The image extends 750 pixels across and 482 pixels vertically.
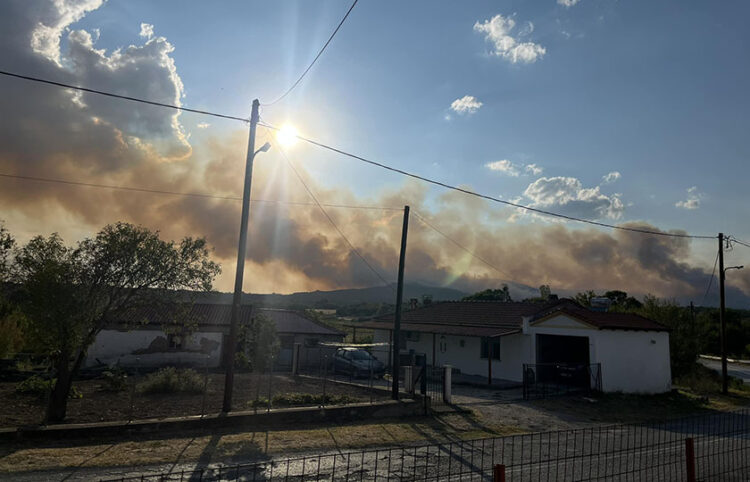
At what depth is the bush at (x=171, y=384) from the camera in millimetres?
20328

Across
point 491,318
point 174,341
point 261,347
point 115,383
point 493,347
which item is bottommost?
point 115,383

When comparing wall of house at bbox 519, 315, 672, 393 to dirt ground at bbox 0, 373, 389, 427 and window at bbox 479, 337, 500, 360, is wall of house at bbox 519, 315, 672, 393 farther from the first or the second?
dirt ground at bbox 0, 373, 389, 427

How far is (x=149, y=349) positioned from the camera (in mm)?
31781

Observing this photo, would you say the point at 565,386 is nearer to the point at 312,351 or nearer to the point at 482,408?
the point at 482,408

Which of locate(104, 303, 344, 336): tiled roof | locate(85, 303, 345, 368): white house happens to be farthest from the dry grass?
locate(104, 303, 344, 336): tiled roof

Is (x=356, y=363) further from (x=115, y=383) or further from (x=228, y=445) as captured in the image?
(x=228, y=445)

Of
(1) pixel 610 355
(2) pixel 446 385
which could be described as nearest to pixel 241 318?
(2) pixel 446 385

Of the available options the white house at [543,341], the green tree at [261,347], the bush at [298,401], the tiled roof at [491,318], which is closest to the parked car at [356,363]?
the white house at [543,341]

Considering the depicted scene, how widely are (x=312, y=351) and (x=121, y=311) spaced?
22048mm

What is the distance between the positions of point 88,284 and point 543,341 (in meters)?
25.5

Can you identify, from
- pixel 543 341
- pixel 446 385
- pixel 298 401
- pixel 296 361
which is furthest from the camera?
pixel 543 341

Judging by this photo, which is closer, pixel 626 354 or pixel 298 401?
pixel 298 401

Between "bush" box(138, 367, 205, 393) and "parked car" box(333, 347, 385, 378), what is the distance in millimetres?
9742

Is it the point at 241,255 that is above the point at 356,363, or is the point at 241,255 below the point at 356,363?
above
